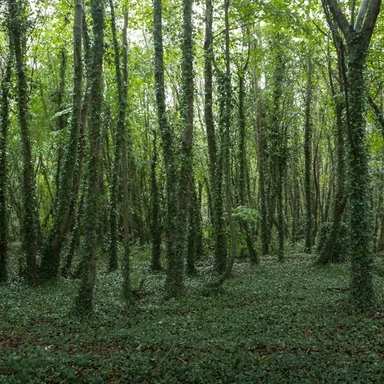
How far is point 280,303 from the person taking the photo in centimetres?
1021

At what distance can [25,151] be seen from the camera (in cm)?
1313

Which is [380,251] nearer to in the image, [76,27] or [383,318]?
[383,318]

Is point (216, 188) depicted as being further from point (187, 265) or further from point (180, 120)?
point (180, 120)

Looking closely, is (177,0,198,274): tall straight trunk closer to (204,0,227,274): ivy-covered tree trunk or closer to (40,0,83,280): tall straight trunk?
(204,0,227,274): ivy-covered tree trunk

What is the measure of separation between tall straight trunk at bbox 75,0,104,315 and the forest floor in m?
0.69

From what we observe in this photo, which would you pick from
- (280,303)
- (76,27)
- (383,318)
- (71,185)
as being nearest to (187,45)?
(76,27)

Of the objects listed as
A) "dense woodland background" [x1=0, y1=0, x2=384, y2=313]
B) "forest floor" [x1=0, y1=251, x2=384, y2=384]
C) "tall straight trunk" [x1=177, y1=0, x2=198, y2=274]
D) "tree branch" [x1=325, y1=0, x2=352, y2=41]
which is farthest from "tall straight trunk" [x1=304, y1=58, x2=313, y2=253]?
"tree branch" [x1=325, y1=0, x2=352, y2=41]

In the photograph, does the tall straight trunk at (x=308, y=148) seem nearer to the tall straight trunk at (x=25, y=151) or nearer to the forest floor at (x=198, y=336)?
the forest floor at (x=198, y=336)

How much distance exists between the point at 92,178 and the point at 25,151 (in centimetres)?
465

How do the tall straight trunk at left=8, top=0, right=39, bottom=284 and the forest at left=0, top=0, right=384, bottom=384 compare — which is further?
the tall straight trunk at left=8, top=0, right=39, bottom=284

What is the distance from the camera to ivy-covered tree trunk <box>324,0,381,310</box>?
9180 millimetres

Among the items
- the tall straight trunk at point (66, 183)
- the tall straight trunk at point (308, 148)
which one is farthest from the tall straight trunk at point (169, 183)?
the tall straight trunk at point (308, 148)

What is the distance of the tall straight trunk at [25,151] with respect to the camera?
12766 millimetres

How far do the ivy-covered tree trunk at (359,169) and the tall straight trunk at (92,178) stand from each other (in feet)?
17.8
